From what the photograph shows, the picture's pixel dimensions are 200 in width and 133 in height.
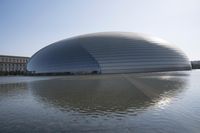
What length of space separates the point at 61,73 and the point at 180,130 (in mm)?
47388

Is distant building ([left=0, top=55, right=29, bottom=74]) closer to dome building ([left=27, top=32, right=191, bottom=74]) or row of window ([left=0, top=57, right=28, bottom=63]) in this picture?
row of window ([left=0, top=57, right=28, bottom=63])

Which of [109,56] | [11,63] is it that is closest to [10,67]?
[11,63]

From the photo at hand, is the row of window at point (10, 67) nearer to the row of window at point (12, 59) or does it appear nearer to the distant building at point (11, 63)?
the distant building at point (11, 63)

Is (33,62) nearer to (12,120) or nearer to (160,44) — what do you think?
(160,44)

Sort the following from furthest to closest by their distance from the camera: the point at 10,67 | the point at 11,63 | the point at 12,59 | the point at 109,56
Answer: the point at 12,59 < the point at 11,63 < the point at 10,67 < the point at 109,56

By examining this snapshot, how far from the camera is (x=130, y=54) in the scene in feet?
172

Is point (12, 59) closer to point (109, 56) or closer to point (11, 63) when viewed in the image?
point (11, 63)

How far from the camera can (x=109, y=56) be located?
167 ft

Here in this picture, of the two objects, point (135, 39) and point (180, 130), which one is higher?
point (135, 39)

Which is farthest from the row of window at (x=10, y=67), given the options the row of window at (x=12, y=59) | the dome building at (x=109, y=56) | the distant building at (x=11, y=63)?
the dome building at (x=109, y=56)

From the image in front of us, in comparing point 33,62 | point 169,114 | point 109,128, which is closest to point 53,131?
point 109,128

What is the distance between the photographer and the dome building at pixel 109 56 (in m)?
50.6

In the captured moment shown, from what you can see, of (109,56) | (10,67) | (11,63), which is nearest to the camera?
(109,56)

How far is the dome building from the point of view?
50562mm
